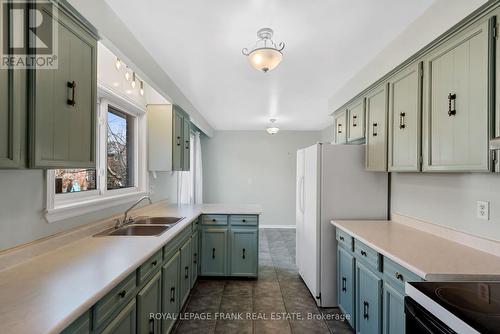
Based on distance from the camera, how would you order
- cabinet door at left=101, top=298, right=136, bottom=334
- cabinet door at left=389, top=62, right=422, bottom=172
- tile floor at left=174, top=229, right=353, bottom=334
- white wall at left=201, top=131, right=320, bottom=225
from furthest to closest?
white wall at left=201, top=131, right=320, bottom=225
tile floor at left=174, top=229, right=353, bottom=334
cabinet door at left=389, top=62, right=422, bottom=172
cabinet door at left=101, top=298, right=136, bottom=334

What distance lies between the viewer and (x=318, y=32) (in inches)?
81.6

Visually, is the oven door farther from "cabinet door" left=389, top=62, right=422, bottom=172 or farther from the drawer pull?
"cabinet door" left=389, top=62, right=422, bottom=172

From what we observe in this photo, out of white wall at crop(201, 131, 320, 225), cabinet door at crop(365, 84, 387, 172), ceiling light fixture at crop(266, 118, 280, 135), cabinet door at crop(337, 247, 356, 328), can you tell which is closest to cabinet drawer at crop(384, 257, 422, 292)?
cabinet door at crop(337, 247, 356, 328)

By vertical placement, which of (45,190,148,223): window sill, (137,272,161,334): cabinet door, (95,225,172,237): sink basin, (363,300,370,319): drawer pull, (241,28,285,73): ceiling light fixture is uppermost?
(241,28,285,73): ceiling light fixture

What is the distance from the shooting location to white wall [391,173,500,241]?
1.61 m

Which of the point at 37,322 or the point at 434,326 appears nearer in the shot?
the point at 37,322

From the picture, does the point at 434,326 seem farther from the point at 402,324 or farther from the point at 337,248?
the point at 337,248

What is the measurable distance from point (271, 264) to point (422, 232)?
2334 millimetres

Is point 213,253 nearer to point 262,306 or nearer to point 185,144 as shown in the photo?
point 262,306

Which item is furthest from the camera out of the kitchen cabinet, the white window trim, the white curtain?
the white curtain

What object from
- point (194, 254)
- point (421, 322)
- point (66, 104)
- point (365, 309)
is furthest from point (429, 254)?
point (194, 254)

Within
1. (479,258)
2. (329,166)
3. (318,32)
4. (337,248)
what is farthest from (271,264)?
(318,32)

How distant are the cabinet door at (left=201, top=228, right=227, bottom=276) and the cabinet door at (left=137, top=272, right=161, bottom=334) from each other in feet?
4.64

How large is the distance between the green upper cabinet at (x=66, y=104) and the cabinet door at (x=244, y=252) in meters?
2.16
